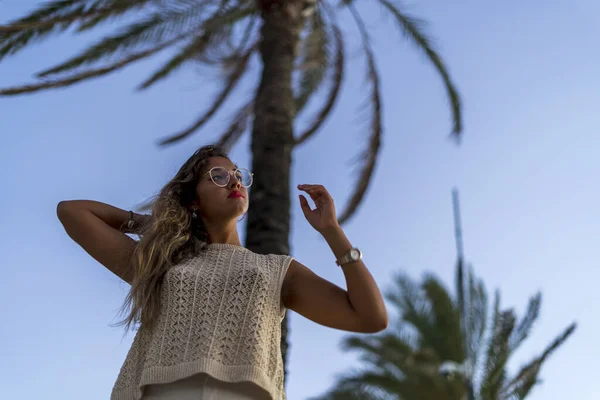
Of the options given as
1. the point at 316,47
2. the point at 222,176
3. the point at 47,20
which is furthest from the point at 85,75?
the point at 222,176

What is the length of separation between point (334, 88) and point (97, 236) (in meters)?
8.68

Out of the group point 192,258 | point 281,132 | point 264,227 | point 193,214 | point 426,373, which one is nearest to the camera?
point 192,258

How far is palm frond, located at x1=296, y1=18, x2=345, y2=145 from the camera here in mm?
11492

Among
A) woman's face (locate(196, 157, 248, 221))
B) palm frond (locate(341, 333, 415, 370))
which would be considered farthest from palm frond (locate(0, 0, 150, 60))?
palm frond (locate(341, 333, 415, 370))

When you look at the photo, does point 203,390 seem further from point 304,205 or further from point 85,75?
point 85,75

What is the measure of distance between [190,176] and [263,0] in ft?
21.0

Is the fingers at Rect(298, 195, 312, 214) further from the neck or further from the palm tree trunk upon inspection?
the palm tree trunk

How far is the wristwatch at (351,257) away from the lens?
10.5ft

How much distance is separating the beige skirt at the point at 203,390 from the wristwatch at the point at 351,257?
55cm

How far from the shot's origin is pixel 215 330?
3.20 metres

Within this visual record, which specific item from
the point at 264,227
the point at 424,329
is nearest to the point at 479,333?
the point at 424,329

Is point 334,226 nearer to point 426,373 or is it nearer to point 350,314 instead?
point 350,314

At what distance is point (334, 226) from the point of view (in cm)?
330

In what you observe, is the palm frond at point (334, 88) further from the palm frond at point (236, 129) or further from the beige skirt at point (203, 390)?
the beige skirt at point (203, 390)
